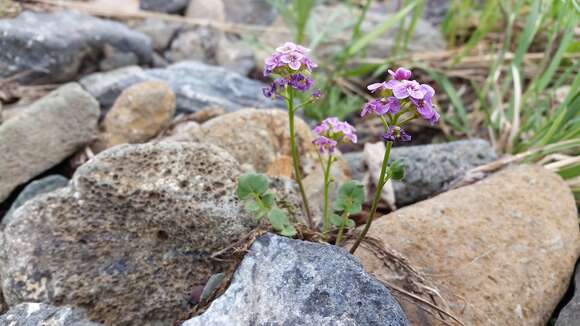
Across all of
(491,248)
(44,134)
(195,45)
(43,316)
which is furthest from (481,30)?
(43,316)

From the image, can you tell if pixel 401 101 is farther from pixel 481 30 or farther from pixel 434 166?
pixel 481 30

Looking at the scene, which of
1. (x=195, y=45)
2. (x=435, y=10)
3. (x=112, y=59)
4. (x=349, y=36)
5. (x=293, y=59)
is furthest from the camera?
(x=435, y=10)

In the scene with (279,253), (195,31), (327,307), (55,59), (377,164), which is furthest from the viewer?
(195,31)

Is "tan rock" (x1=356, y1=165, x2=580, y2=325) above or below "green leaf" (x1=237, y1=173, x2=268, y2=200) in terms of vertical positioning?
below

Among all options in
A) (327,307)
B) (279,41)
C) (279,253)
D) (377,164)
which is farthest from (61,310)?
(279,41)

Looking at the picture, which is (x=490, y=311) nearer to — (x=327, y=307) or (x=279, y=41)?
(x=327, y=307)

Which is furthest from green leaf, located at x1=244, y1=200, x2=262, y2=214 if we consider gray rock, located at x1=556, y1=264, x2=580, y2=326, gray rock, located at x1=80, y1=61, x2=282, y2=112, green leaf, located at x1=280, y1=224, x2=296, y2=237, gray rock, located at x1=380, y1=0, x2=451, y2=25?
gray rock, located at x1=380, y1=0, x2=451, y2=25

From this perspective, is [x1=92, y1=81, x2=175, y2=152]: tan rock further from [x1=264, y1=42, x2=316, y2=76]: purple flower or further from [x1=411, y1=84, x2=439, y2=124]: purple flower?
[x1=411, y1=84, x2=439, y2=124]: purple flower
